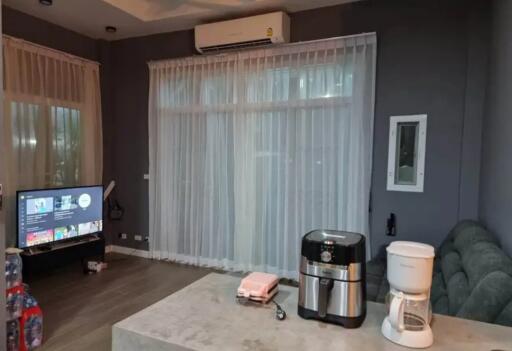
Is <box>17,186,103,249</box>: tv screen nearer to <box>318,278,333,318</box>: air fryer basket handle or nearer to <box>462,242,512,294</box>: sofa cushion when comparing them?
<box>318,278,333,318</box>: air fryer basket handle

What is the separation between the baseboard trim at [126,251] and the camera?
16.3ft

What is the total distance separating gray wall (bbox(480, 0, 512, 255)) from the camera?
236 cm

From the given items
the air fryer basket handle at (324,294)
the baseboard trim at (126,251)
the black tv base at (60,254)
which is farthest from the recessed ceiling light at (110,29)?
the air fryer basket handle at (324,294)

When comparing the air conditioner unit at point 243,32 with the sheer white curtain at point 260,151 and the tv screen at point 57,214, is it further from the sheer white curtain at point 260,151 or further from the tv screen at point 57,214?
the tv screen at point 57,214

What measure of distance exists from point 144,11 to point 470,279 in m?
4.16

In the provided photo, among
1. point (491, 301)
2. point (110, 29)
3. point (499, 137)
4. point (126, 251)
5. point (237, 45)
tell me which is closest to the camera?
point (491, 301)

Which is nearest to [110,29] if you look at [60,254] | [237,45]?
[237,45]

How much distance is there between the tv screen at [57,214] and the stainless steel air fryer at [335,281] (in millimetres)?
3327

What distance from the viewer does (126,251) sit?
16.8 feet

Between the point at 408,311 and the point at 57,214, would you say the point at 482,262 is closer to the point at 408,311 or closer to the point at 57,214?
the point at 408,311

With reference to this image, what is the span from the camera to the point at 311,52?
152 inches

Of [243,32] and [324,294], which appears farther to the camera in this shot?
[243,32]

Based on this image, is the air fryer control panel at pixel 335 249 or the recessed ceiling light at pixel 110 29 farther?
the recessed ceiling light at pixel 110 29

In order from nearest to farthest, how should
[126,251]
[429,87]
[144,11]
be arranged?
[429,87] → [144,11] → [126,251]
